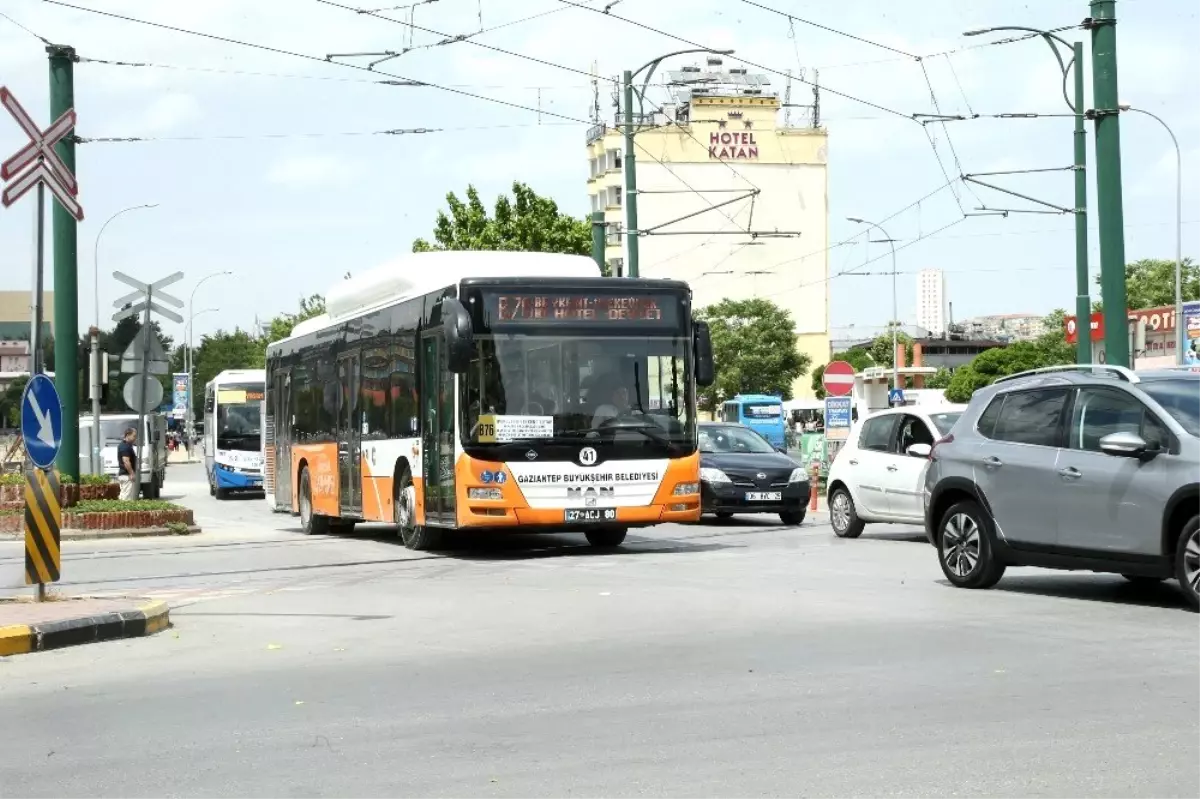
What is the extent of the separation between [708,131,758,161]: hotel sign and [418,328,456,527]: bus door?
87223 mm

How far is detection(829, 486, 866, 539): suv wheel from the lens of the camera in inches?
854

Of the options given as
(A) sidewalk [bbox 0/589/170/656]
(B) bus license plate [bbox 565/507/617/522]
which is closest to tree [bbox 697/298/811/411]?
(B) bus license plate [bbox 565/507/617/522]

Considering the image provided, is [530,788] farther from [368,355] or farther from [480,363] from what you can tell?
[368,355]

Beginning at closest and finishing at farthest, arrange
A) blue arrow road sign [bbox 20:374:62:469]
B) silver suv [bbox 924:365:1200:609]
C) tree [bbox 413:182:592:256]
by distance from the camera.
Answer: silver suv [bbox 924:365:1200:609]
blue arrow road sign [bbox 20:374:62:469]
tree [bbox 413:182:592:256]

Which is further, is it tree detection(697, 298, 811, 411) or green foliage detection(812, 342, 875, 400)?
green foliage detection(812, 342, 875, 400)

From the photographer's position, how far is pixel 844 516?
71.9 feet

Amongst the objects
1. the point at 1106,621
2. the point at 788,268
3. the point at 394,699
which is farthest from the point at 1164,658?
the point at 788,268

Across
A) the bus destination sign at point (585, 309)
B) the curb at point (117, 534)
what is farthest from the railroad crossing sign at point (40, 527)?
the curb at point (117, 534)

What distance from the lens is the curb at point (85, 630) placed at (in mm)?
11383

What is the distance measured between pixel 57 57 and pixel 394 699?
17889mm

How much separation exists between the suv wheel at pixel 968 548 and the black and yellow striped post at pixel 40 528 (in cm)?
697

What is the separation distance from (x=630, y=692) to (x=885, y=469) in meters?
12.6

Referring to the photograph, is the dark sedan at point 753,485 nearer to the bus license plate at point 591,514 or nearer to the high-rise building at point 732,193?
the bus license plate at point 591,514

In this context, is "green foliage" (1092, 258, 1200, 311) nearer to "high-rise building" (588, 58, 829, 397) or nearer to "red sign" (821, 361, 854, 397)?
"high-rise building" (588, 58, 829, 397)
